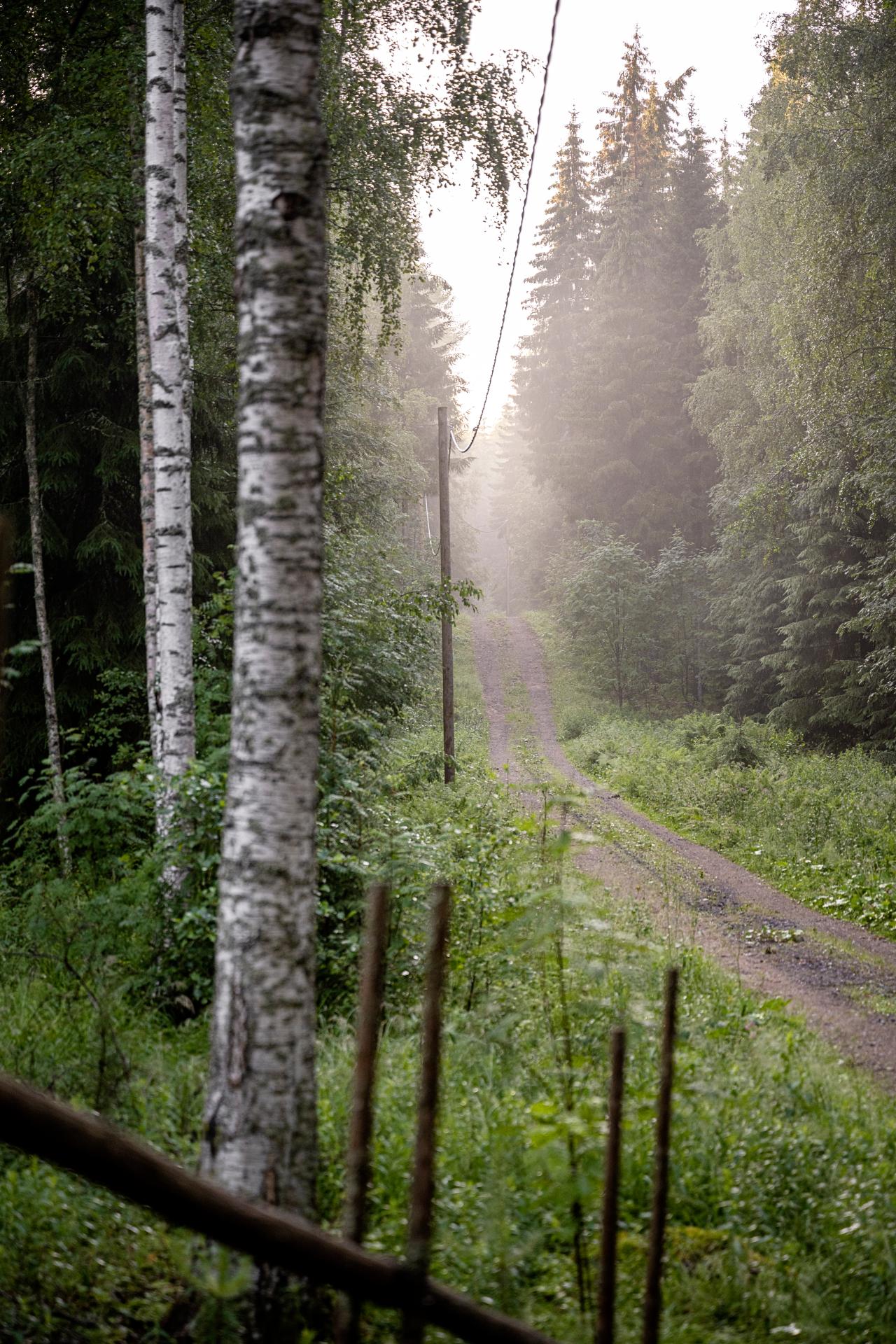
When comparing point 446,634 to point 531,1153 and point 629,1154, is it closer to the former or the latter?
point 629,1154

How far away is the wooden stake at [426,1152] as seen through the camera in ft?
6.39

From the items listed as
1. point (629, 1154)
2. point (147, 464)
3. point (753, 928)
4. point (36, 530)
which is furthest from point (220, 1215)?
point (36, 530)

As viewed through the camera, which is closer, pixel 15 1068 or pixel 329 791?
pixel 15 1068

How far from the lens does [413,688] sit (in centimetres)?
1019

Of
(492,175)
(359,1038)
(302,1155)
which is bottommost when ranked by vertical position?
(302,1155)

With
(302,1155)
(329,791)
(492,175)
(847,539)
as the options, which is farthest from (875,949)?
(847,539)

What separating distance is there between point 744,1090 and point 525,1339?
2901mm

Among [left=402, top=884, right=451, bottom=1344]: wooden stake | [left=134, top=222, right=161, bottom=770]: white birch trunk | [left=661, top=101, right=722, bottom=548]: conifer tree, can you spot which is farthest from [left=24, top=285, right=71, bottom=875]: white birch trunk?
[left=661, top=101, right=722, bottom=548]: conifer tree

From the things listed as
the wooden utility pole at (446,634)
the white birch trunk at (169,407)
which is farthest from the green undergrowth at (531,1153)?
the wooden utility pole at (446,634)

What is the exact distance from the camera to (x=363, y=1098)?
2145 mm

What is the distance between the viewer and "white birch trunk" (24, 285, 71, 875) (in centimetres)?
937

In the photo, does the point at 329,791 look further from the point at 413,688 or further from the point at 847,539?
the point at 847,539

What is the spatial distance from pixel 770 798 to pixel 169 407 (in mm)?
10818

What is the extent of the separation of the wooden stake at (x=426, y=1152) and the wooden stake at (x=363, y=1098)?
13 centimetres
